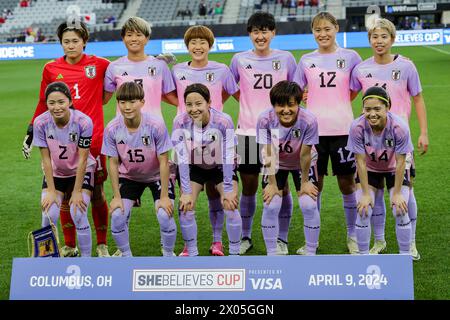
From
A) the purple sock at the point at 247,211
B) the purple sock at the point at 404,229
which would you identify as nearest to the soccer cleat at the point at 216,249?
the purple sock at the point at 247,211

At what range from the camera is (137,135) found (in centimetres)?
554

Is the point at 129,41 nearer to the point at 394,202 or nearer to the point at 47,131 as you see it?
the point at 47,131

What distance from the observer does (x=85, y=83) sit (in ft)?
20.0

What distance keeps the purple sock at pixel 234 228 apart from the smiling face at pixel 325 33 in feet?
5.48

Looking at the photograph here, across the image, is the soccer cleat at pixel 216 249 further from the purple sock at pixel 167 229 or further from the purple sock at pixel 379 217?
the purple sock at pixel 379 217

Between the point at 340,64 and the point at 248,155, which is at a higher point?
the point at 340,64

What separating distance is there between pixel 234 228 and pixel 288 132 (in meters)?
0.94

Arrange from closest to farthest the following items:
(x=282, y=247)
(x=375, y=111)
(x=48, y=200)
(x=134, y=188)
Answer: (x=375, y=111) < (x=48, y=200) < (x=134, y=188) < (x=282, y=247)

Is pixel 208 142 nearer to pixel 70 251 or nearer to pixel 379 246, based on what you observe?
pixel 70 251

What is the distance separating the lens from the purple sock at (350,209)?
20.9 ft

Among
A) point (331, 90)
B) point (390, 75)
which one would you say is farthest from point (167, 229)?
point (390, 75)
